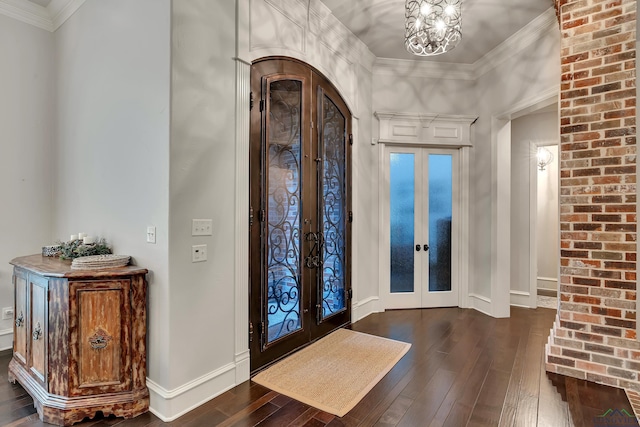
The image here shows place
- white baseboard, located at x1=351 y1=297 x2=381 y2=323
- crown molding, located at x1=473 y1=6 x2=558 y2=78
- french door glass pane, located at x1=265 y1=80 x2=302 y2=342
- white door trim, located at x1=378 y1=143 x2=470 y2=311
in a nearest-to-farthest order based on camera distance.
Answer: french door glass pane, located at x1=265 y1=80 x2=302 y2=342 → crown molding, located at x1=473 y1=6 x2=558 y2=78 → white baseboard, located at x1=351 y1=297 x2=381 y2=323 → white door trim, located at x1=378 y1=143 x2=470 y2=311

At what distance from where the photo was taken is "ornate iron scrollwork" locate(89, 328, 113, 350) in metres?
2.11

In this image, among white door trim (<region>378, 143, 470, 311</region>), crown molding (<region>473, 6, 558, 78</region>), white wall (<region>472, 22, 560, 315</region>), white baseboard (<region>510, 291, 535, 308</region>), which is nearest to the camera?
crown molding (<region>473, 6, 558, 78</region>)

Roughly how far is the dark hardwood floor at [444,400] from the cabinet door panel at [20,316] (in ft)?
0.86

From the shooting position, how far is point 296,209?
3.13 meters

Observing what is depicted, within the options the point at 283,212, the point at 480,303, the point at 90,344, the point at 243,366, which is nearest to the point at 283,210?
the point at 283,212

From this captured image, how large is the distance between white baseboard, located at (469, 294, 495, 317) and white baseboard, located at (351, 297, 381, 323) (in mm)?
1326

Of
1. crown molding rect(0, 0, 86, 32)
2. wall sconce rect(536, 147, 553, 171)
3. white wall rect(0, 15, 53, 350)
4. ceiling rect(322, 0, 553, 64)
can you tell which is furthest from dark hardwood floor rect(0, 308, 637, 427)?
ceiling rect(322, 0, 553, 64)

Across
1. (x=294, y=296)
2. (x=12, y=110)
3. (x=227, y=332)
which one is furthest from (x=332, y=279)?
(x=12, y=110)

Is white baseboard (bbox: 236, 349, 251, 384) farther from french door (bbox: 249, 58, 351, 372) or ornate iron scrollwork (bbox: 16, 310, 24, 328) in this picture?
ornate iron scrollwork (bbox: 16, 310, 24, 328)

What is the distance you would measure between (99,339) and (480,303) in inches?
168

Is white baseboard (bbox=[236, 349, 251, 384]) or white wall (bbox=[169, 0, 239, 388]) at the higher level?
white wall (bbox=[169, 0, 239, 388])

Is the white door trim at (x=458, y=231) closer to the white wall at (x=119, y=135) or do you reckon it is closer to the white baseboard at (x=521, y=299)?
the white baseboard at (x=521, y=299)

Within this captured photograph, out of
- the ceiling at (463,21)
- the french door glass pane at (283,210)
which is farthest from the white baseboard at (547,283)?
the french door glass pane at (283,210)

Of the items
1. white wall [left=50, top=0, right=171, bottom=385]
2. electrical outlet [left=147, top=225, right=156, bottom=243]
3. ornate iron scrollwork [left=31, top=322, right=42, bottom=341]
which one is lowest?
ornate iron scrollwork [left=31, top=322, right=42, bottom=341]
